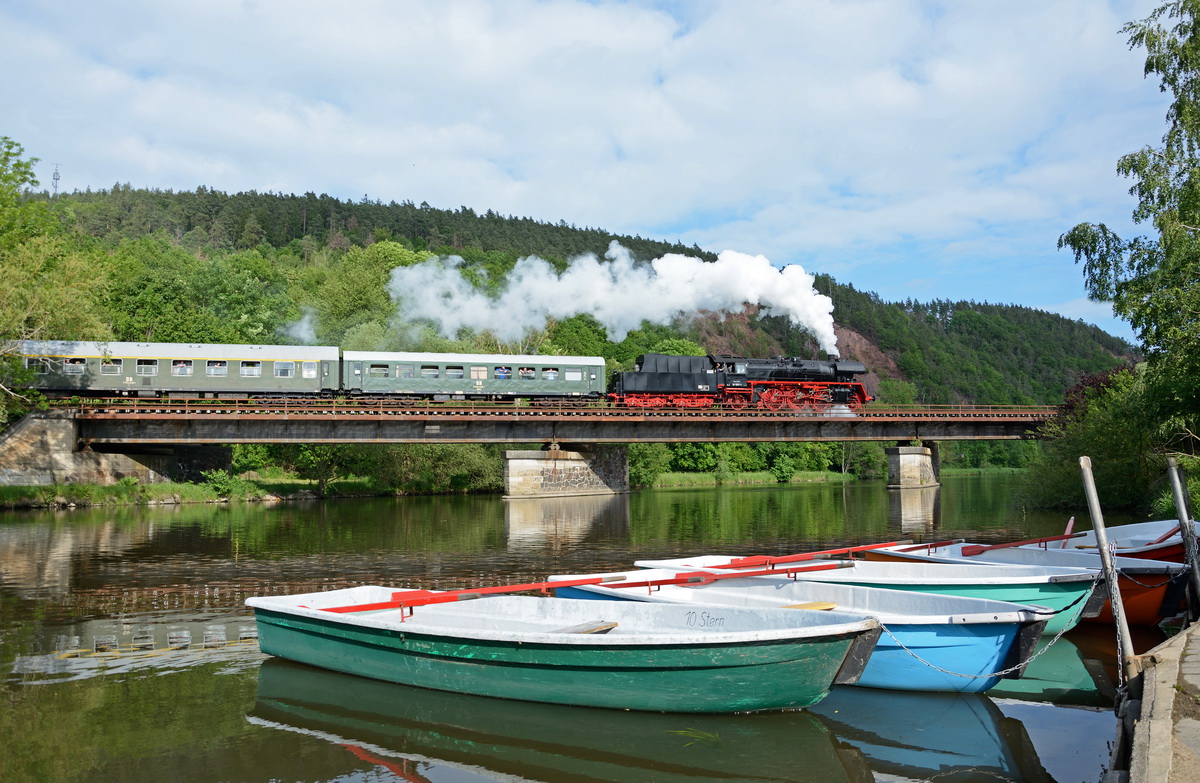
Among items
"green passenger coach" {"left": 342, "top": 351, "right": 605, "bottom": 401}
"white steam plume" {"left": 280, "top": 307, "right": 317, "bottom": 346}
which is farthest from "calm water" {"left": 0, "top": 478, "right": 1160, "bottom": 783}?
"white steam plume" {"left": 280, "top": 307, "right": 317, "bottom": 346}

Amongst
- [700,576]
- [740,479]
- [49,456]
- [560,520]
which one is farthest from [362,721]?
[740,479]

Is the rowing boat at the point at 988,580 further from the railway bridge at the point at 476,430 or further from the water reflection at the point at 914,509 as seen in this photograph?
the railway bridge at the point at 476,430

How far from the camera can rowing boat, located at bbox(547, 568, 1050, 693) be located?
9.09 meters

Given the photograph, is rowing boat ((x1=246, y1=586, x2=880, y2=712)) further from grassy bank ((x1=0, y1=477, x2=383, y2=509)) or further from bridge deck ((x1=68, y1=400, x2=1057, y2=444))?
grassy bank ((x1=0, y1=477, x2=383, y2=509))

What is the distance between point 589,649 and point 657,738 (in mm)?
1134

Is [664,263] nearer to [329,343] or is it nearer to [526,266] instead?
[526,266]

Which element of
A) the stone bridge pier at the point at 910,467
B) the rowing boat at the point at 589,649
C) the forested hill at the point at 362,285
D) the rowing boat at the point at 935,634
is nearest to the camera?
the rowing boat at the point at 589,649

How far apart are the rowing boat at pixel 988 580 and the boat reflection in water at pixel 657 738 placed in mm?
2130

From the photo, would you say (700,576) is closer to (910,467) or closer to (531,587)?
(531,587)

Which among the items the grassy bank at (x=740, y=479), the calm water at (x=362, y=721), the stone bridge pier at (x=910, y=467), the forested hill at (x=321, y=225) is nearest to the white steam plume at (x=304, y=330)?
the grassy bank at (x=740, y=479)

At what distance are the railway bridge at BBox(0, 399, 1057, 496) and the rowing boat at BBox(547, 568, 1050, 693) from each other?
109ft

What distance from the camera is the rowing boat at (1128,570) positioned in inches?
489

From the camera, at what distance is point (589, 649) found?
870 centimetres

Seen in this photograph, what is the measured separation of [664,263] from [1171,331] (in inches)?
1666
